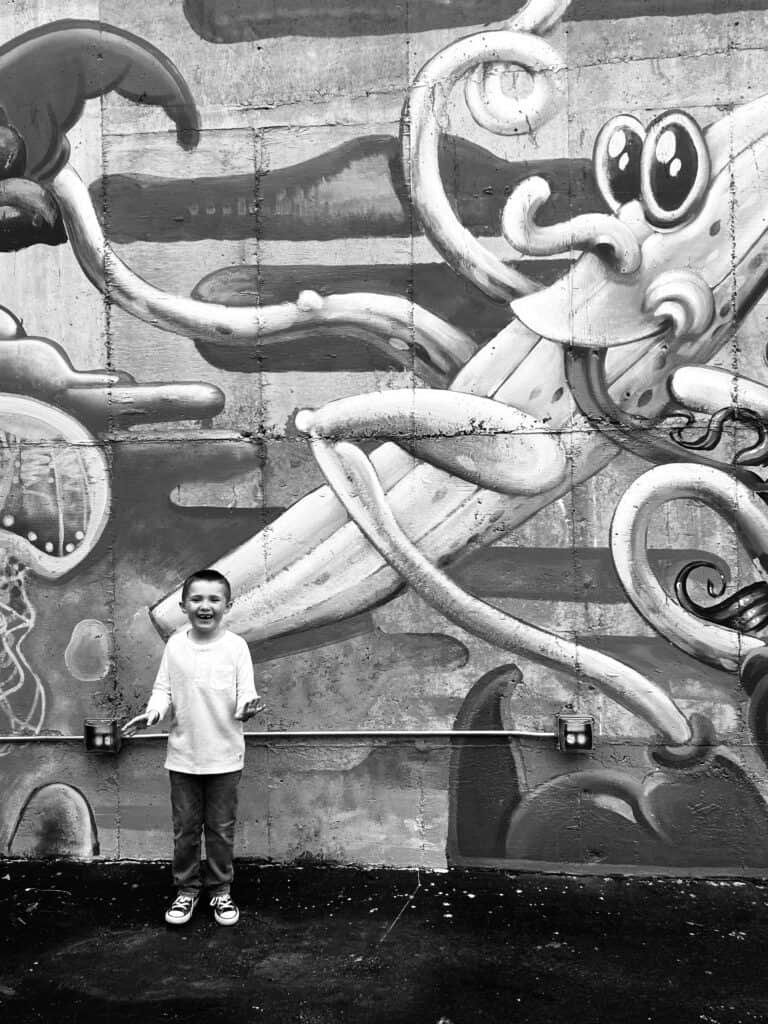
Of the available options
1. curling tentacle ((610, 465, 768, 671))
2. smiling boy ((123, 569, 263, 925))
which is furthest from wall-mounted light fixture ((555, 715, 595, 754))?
smiling boy ((123, 569, 263, 925))

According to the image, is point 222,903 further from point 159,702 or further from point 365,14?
point 365,14

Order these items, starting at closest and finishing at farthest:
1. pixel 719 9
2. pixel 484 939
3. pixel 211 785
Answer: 1. pixel 484 939
2. pixel 211 785
3. pixel 719 9

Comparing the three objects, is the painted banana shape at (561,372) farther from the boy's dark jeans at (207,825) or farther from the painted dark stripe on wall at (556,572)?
the boy's dark jeans at (207,825)

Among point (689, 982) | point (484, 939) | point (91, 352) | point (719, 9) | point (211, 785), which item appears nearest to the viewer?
point (689, 982)

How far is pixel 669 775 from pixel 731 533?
4.19ft

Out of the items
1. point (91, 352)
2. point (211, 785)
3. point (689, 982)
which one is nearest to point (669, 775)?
point (689, 982)

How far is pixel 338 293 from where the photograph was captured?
4461 millimetres

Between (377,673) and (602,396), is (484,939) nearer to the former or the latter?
(377,673)

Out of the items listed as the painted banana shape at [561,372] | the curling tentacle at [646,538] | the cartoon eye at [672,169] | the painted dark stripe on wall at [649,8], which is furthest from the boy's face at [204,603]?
the painted dark stripe on wall at [649,8]

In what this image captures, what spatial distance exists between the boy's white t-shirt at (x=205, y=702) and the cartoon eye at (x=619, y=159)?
301cm

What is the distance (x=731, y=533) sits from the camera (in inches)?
169

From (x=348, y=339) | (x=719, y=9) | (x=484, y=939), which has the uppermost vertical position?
(x=719, y=9)

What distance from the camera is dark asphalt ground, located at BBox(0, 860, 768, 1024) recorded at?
10.7 feet

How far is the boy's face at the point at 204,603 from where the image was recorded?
155 inches
